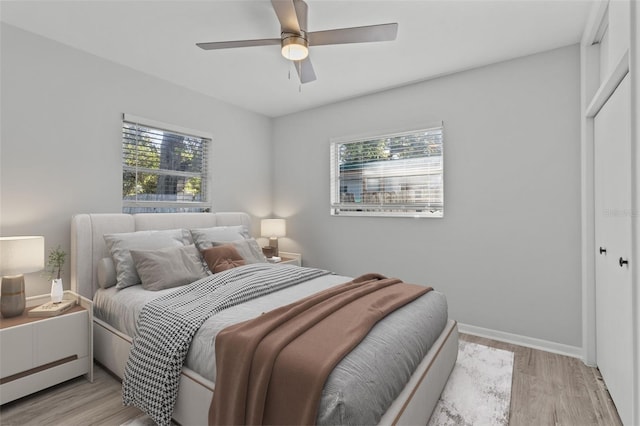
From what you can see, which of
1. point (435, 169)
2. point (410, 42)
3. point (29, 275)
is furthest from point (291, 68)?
point (29, 275)

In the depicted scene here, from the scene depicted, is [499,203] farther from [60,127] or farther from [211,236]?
[60,127]

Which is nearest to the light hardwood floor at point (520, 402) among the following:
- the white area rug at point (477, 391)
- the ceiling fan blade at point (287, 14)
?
the white area rug at point (477, 391)

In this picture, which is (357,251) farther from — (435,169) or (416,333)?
(416,333)

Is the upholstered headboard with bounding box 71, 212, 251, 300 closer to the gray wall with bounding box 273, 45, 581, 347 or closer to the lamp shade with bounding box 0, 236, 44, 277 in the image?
the lamp shade with bounding box 0, 236, 44, 277

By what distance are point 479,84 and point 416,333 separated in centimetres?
257

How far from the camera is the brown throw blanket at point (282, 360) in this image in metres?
1.25

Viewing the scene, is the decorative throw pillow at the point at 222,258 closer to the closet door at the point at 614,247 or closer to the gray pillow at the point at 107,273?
the gray pillow at the point at 107,273

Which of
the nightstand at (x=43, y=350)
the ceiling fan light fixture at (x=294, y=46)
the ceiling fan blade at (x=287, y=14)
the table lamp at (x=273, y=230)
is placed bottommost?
the nightstand at (x=43, y=350)

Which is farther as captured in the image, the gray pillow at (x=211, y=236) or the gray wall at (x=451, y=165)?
the gray pillow at (x=211, y=236)

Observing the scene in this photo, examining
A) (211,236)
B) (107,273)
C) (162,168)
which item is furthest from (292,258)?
(107,273)

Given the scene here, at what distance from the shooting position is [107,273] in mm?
2598

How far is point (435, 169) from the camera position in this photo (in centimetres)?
344

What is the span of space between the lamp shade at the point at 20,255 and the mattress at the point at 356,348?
0.53 metres

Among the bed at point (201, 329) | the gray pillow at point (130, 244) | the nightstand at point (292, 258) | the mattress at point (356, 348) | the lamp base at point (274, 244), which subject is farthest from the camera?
the lamp base at point (274, 244)
